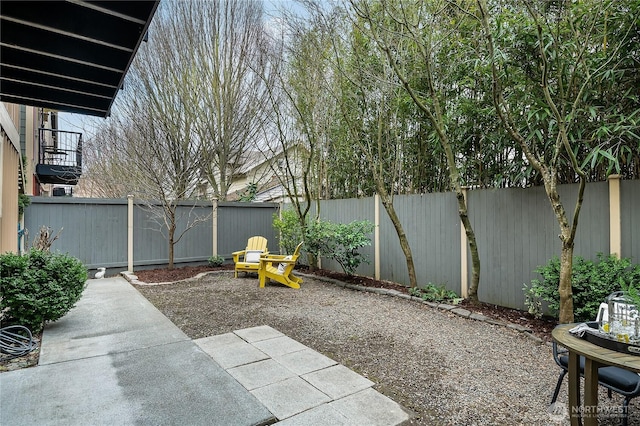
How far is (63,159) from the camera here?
961 centimetres

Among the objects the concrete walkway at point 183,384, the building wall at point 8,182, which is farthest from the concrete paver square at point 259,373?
the building wall at point 8,182

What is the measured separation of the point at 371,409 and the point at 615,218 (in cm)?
295

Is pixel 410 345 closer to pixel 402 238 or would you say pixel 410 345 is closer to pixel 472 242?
pixel 472 242

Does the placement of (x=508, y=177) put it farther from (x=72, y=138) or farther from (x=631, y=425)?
(x=72, y=138)

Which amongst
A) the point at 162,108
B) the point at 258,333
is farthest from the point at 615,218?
the point at 162,108

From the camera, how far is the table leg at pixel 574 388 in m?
1.76

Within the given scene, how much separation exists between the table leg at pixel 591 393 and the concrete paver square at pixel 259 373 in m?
1.70

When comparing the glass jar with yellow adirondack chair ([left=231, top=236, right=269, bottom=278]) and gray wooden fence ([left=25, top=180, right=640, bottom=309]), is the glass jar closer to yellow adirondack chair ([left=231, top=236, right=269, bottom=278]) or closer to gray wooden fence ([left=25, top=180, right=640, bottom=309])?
gray wooden fence ([left=25, top=180, right=640, bottom=309])

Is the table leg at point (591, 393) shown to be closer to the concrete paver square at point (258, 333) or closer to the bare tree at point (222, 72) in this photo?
the concrete paver square at point (258, 333)

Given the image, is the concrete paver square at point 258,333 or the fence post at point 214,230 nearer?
the concrete paver square at point 258,333

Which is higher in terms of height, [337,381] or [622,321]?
[622,321]

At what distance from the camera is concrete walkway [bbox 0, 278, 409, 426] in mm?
1912

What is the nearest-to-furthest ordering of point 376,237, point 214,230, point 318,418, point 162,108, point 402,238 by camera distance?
point 318,418
point 402,238
point 376,237
point 214,230
point 162,108

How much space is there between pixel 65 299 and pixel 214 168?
7035 millimetres
